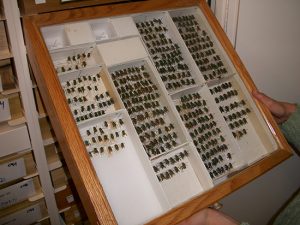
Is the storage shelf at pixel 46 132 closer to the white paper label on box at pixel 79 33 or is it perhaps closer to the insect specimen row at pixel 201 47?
the white paper label on box at pixel 79 33

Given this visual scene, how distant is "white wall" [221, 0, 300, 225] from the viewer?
4.84 ft

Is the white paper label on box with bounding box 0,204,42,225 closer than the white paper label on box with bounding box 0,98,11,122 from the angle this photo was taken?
No

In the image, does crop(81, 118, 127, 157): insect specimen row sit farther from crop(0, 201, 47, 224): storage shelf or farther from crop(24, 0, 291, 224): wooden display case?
crop(0, 201, 47, 224): storage shelf

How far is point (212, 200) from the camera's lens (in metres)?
0.87

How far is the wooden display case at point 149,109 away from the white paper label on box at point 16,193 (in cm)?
40

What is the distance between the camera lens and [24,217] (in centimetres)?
118

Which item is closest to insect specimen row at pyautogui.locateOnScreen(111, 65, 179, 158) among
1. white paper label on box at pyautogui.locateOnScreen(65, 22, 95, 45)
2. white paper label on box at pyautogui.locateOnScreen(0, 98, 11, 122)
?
white paper label on box at pyautogui.locateOnScreen(65, 22, 95, 45)

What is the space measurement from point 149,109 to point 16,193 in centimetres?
62

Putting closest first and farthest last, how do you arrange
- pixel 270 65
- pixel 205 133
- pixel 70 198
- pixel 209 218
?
pixel 209 218
pixel 205 133
pixel 70 198
pixel 270 65

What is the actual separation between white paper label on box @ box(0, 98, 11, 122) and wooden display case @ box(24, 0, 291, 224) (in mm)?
177

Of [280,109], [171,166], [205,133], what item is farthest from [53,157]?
[280,109]

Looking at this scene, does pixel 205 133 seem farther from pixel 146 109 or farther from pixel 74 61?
pixel 74 61

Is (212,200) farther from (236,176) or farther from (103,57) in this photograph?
(103,57)

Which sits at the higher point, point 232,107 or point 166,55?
point 166,55
